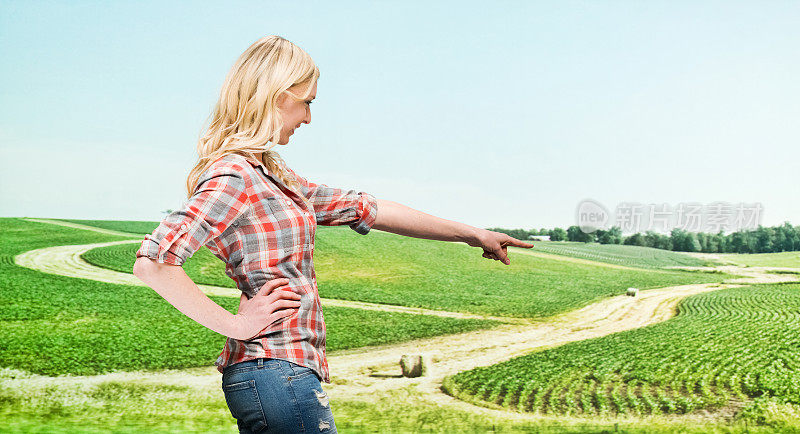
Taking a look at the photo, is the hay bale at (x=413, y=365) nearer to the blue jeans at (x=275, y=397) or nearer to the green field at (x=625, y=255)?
the blue jeans at (x=275, y=397)

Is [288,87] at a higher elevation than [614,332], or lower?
higher

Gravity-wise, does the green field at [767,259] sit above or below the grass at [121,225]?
above

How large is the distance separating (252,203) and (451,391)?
316 inches

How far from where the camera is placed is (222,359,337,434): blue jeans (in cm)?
176

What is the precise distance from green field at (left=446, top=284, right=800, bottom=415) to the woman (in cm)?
732

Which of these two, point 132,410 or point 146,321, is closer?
point 132,410

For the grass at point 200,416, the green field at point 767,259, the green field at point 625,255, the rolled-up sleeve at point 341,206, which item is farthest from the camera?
the green field at point 625,255

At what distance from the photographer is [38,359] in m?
10.5

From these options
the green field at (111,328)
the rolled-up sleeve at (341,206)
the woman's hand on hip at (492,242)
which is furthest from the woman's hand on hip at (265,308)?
the green field at (111,328)

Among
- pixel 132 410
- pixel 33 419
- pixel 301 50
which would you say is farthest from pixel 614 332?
pixel 301 50

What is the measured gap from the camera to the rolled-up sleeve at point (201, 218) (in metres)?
1.66

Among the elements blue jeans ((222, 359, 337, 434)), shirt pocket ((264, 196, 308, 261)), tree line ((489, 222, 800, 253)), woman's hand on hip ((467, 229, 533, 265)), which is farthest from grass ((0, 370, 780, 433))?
tree line ((489, 222, 800, 253))

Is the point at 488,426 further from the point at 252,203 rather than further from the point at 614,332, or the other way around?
the point at 252,203

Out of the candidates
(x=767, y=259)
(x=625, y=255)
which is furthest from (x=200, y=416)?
(x=625, y=255)
